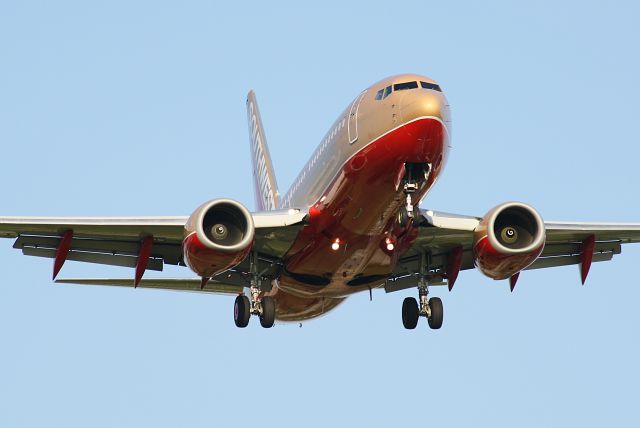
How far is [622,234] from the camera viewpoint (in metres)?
37.0

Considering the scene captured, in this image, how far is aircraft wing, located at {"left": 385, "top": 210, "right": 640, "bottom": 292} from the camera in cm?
3428

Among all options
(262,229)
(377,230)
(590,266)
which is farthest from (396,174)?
Result: (590,266)

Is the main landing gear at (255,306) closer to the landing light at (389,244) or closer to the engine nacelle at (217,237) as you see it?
the engine nacelle at (217,237)

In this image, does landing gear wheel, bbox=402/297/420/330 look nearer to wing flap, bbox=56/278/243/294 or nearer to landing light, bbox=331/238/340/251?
wing flap, bbox=56/278/243/294

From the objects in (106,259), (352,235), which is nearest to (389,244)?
(352,235)

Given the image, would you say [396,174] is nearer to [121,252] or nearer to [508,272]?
[508,272]

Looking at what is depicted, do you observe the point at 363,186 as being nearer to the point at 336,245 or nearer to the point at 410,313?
the point at 336,245

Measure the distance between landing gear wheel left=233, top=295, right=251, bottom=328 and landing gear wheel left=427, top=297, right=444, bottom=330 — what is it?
204 inches

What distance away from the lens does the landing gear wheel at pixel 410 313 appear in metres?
37.4

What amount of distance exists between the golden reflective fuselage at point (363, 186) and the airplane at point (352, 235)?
0.03 meters

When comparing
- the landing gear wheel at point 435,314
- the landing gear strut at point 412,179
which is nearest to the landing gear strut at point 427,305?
the landing gear wheel at point 435,314

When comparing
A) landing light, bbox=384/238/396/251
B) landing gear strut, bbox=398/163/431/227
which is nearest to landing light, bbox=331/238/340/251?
landing light, bbox=384/238/396/251

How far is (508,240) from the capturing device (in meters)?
34.3

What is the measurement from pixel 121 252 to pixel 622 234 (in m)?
14.3
